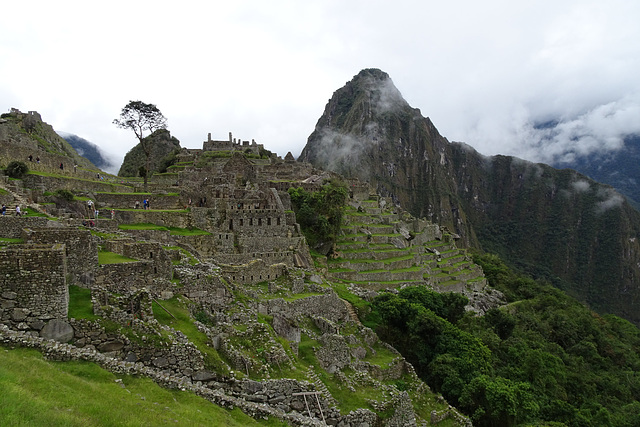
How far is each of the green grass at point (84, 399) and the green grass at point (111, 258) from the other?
4932 millimetres

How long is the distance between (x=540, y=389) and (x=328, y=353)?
2004 cm

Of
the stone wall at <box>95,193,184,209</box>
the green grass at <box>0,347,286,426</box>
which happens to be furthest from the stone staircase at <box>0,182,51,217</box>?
the green grass at <box>0,347,286,426</box>

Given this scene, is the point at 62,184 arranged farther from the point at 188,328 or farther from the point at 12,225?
the point at 188,328

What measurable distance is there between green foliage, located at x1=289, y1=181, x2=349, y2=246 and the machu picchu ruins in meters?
1.10

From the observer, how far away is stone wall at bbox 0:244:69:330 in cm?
965

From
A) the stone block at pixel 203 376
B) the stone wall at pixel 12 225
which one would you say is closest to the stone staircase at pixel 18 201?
the stone wall at pixel 12 225

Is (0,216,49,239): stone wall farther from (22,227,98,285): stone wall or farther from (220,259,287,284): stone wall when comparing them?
(220,259,287,284): stone wall

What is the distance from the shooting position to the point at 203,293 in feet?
51.7

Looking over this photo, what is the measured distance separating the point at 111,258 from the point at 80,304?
12.3ft

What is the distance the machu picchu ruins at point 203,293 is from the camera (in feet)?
33.6

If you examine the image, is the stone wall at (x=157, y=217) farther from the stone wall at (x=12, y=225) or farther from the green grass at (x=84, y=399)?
the green grass at (x=84, y=399)

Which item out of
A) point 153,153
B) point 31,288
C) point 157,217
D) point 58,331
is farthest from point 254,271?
point 153,153

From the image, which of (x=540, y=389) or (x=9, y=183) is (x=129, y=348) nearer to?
(x=9, y=183)

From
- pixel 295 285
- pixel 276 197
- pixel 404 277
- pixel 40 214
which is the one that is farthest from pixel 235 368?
pixel 404 277
